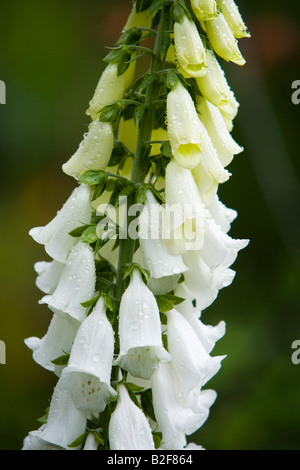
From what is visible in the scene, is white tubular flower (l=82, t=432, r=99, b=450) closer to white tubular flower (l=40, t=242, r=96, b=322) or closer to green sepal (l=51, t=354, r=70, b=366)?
green sepal (l=51, t=354, r=70, b=366)

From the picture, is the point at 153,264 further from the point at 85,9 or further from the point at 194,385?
the point at 85,9

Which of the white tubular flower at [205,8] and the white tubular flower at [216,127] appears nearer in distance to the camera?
the white tubular flower at [205,8]

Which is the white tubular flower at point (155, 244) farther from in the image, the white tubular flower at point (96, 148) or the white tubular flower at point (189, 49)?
the white tubular flower at point (189, 49)

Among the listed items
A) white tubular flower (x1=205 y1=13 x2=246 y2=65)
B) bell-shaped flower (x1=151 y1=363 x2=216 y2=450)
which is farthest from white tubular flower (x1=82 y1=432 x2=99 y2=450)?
white tubular flower (x1=205 y1=13 x2=246 y2=65)

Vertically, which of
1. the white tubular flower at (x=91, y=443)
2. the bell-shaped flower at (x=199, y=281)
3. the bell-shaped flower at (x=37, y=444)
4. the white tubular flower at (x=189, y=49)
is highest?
the white tubular flower at (x=189, y=49)

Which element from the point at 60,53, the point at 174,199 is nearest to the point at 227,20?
the point at 174,199

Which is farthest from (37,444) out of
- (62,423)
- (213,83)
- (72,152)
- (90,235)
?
(72,152)

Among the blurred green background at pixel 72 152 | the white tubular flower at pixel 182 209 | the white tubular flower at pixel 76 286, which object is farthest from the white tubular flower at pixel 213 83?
the blurred green background at pixel 72 152
